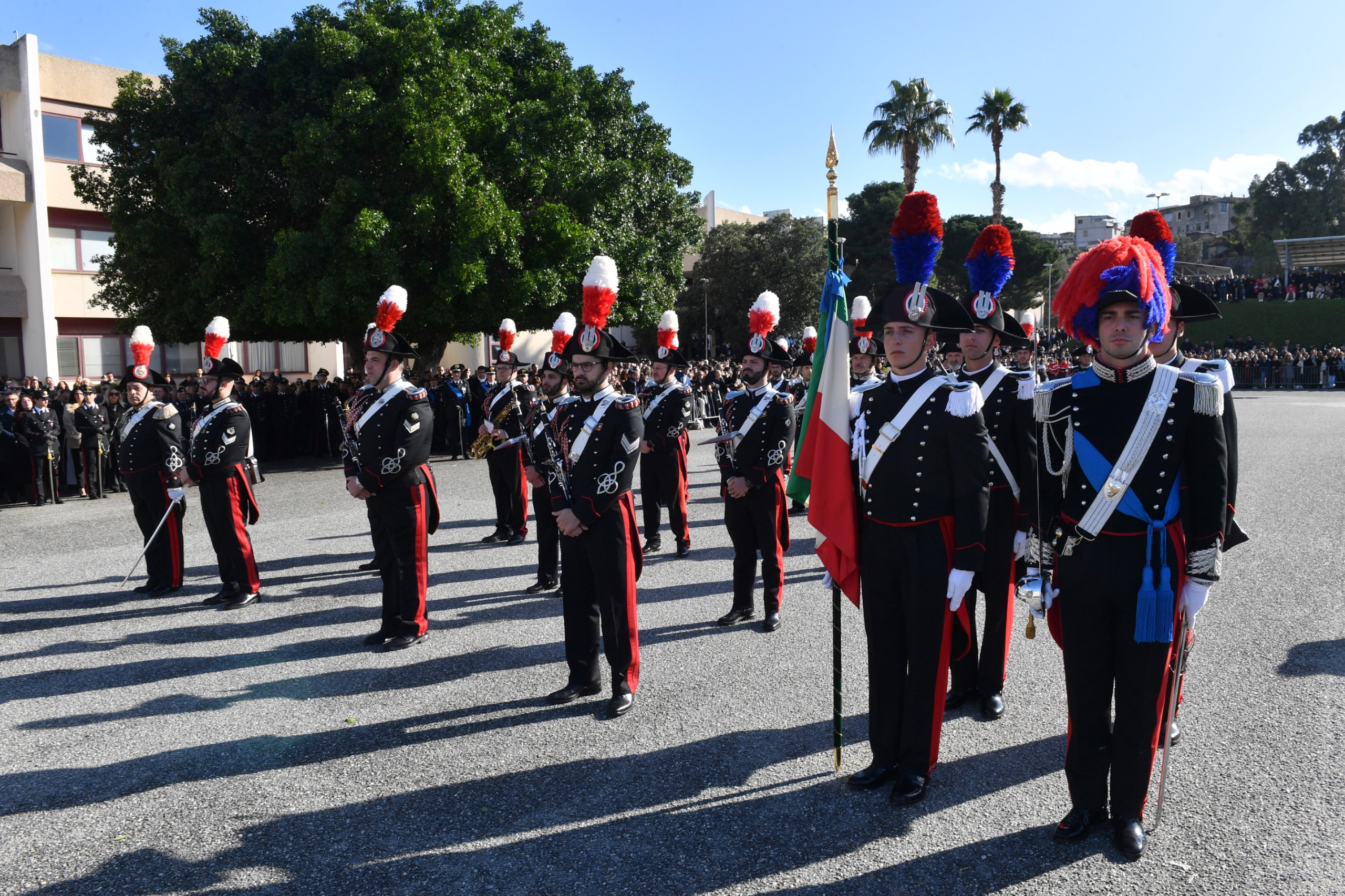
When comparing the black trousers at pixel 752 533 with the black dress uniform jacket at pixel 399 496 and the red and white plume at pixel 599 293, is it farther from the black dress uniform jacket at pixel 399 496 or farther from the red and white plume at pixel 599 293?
the black dress uniform jacket at pixel 399 496

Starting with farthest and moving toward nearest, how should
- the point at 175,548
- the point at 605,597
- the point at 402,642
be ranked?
the point at 175,548 < the point at 402,642 < the point at 605,597

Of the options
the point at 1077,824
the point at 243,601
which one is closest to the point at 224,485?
the point at 243,601

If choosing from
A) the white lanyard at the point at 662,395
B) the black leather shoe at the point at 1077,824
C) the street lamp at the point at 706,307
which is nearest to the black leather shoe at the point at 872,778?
the black leather shoe at the point at 1077,824

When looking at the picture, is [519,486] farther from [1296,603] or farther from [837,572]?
[1296,603]

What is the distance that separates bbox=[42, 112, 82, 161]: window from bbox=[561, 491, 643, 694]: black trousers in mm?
27346

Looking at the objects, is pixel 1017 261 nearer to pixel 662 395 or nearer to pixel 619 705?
pixel 662 395

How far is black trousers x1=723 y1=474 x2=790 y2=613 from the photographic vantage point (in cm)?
688

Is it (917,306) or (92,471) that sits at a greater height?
(917,306)

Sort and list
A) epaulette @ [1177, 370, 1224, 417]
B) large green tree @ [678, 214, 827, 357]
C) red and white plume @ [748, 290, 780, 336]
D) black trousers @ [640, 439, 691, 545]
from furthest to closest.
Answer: large green tree @ [678, 214, 827, 357]
black trousers @ [640, 439, 691, 545]
red and white plume @ [748, 290, 780, 336]
epaulette @ [1177, 370, 1224, 417]

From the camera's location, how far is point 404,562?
6469 millimetres

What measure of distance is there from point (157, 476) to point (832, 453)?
22.3 feet

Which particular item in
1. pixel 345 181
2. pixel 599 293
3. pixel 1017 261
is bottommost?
pixel 599 293

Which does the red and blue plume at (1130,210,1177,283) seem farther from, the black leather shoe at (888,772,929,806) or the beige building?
the beige building

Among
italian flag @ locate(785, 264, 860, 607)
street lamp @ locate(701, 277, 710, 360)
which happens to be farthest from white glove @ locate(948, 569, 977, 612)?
street lamp @ locate(701, 277, 710, 360)
